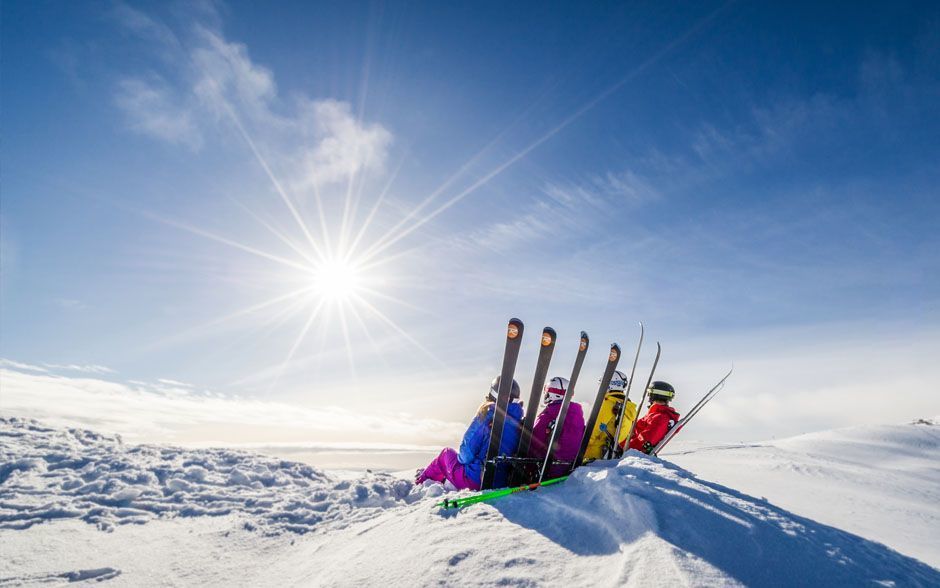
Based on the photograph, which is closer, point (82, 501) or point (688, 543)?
point (688, 543)

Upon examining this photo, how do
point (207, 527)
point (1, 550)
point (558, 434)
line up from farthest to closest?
point (558, 434) → point (207, 527) → point (1, 550)

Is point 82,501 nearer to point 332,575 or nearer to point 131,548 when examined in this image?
point 131,548

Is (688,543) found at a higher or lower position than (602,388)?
lower

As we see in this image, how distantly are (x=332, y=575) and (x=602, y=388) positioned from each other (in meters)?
4.19

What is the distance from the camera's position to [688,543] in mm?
2484

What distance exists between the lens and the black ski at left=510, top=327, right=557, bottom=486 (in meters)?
4.96

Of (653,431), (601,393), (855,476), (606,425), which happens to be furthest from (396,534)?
(855,476)

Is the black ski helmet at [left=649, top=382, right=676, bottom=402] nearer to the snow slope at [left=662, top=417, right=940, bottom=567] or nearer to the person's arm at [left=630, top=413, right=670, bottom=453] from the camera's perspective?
the person's arm at [left=630, top=413, right=670, bottom=453]

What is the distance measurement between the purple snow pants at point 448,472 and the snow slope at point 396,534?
1.20 ft

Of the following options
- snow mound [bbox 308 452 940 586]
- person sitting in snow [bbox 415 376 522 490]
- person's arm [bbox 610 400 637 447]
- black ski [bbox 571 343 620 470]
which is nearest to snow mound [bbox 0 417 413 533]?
person sitting in snow [bbox 415 376 522 490]

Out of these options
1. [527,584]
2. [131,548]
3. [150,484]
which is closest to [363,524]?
[131,548]

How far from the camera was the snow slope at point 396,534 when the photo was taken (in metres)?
2.43

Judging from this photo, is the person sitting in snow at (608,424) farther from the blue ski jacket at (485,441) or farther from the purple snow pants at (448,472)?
the purple snow pants at (448,472)

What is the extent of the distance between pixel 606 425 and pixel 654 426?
4.20ft
